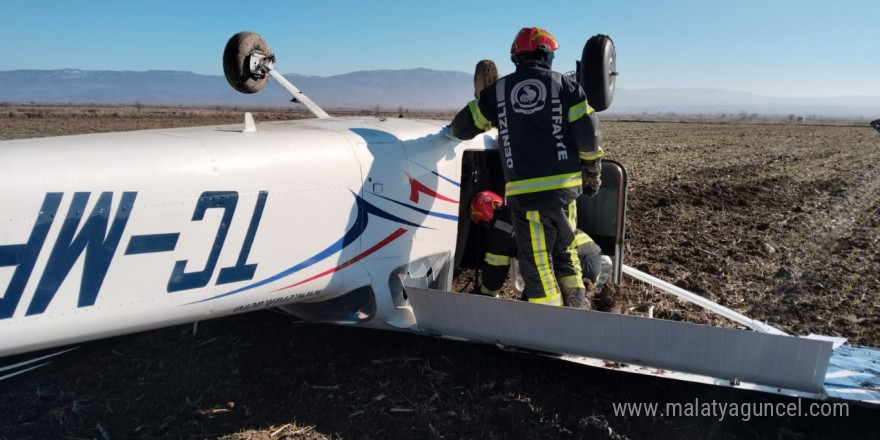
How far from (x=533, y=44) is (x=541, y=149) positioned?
0.70 meters

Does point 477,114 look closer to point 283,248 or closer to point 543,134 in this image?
point 543,134

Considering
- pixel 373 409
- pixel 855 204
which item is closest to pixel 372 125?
pixel 373 409

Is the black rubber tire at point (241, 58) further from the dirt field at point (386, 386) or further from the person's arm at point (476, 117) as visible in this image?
the dirt field at point (386, 386)

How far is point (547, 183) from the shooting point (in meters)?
4.16

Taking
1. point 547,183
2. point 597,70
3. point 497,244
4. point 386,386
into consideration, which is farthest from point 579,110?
point 386,386

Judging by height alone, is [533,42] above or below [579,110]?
above

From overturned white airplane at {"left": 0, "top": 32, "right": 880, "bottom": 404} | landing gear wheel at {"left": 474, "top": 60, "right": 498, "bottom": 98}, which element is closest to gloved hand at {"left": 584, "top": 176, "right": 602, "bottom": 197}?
overturned white airplane at {"left": 0, "top": 32, "right": 880, "bottom": 404}

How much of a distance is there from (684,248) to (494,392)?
449cm

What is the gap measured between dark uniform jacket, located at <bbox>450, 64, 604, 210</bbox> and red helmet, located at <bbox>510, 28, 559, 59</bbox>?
4.5 inches

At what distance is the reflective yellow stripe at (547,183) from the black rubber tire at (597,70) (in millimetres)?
780

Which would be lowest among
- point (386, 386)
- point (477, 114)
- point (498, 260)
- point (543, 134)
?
point (386, 386)

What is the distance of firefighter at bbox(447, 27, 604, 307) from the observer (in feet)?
13.5

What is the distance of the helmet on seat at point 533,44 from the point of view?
13.7ft

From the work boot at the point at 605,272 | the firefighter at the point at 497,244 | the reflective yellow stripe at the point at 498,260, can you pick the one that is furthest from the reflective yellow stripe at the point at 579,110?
the work boot at the point at 605,272
